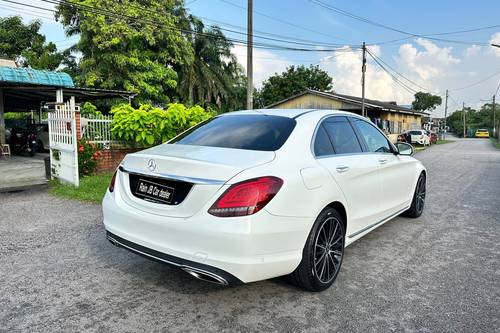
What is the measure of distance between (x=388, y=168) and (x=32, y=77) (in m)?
11.2

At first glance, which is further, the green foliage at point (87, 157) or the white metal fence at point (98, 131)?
the white metal fence at point (98, 131)

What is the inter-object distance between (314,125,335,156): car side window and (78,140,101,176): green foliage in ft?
23.2

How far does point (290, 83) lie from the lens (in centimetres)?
4591

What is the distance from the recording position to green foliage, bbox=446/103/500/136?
82562 mm

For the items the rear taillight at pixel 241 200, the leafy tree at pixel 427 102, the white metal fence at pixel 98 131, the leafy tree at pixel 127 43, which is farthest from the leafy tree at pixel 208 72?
the leafy tree at pixel 427 102

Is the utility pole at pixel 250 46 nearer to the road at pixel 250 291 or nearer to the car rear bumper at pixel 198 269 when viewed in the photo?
the road at pixel 250 291

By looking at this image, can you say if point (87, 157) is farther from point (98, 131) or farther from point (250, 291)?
point (250, 291)

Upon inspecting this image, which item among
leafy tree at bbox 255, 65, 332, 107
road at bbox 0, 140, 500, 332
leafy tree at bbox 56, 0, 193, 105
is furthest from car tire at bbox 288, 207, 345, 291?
leafy tree at bbox 255, 65, 332, 107

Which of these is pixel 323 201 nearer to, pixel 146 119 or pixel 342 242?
pixel 342 242

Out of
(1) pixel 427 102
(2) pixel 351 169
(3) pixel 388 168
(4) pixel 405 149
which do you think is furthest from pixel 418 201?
(1) pixel 427 102

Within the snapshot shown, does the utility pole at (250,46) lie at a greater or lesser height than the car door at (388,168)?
greater

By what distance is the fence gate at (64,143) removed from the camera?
8258 mm

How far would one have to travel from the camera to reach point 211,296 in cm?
329

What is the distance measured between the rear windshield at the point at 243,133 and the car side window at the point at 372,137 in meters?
1.24
